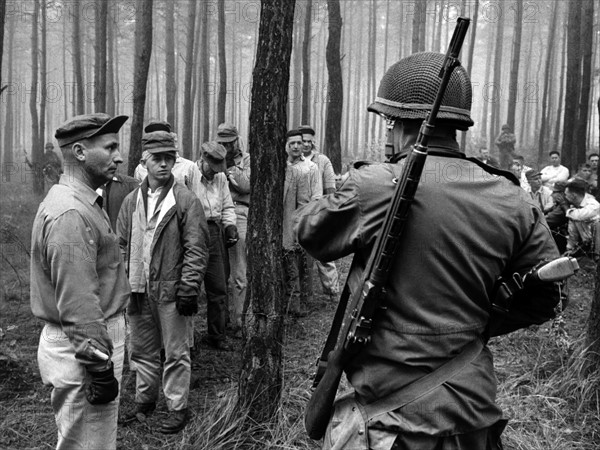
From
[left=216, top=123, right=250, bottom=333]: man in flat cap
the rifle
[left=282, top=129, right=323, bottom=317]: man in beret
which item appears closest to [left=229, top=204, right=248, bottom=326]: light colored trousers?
[left=216, top=123, right=250, bottom=333]: man in flat cap

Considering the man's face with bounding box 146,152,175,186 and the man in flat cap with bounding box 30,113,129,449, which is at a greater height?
the man's face with bounding box 146,152,175,186

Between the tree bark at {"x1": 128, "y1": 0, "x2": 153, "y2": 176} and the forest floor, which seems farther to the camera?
the tree bark at {"x1": 128, "y1": 0, "x2": 153, "y2": 176}

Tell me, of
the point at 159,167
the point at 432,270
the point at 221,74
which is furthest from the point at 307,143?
the point at 221,74

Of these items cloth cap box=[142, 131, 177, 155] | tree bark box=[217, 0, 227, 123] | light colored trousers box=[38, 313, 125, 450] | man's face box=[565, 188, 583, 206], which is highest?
tree bark box=[217, 0, 227, 123]

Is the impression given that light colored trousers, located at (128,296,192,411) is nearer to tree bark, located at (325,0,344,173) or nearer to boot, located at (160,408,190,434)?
boot, located at (160,408,190,434)

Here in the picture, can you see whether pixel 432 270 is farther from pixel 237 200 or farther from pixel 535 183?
pixel 535 183

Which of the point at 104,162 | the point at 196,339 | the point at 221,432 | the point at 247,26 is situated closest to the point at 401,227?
Answer: the point at 104,162

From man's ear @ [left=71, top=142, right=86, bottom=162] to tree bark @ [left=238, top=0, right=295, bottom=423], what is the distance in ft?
3.52

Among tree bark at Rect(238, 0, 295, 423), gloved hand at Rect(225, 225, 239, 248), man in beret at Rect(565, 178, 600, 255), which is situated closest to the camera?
tree bark at Rect(238, 0, 295, 423)

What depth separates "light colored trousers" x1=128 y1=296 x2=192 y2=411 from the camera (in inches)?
176

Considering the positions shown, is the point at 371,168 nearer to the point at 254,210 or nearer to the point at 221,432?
the point at 254,210

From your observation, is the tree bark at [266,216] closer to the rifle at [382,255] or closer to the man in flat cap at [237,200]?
the rifle at [382,255]

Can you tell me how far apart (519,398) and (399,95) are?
3491mm

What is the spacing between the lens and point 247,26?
3216cm
